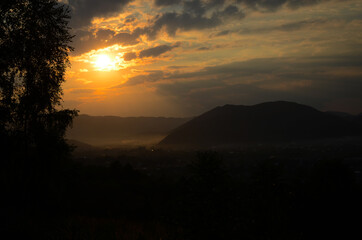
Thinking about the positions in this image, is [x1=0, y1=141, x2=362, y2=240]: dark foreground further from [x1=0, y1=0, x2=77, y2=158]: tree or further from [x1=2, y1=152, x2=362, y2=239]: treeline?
[x1=0, y1=0, x2=77, y2=158]: tree

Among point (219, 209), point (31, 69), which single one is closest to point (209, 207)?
point (219, 209)

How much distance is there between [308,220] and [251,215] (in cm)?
1371

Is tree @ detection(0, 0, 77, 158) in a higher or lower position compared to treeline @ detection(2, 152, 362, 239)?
higher

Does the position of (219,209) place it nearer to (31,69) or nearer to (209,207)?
(209,207)

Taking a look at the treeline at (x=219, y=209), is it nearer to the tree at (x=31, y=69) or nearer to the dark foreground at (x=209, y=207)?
the dark foreground at (x=209, y=207)

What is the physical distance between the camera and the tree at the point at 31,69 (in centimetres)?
1495

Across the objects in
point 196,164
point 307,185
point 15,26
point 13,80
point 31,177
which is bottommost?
point 307,185

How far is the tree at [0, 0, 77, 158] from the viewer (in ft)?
49.1

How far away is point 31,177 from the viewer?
17.1 meters

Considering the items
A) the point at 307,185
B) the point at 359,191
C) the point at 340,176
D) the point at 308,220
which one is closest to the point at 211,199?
the point at 308,220

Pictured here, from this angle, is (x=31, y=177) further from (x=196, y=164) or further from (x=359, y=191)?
(x=359, y=191)

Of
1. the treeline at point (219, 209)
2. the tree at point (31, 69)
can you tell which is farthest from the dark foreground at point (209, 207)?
the tree at point (31, 69)

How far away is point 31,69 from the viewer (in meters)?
15.8

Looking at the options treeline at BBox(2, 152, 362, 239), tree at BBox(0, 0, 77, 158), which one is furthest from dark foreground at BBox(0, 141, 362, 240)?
tree at BBox(0, 0, 77, 158)
